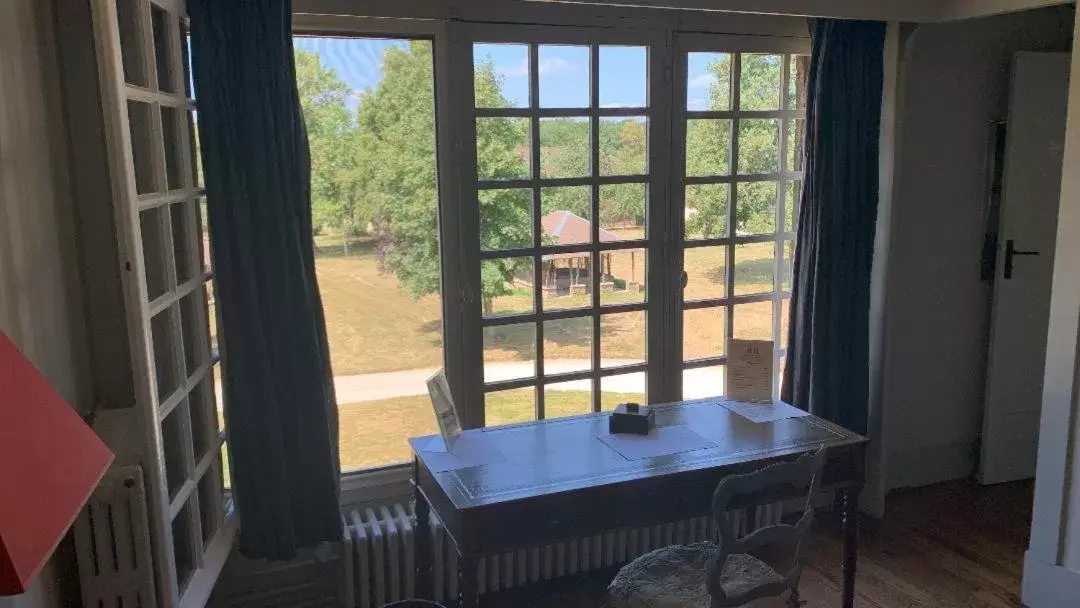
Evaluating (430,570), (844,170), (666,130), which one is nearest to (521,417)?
(430,570)

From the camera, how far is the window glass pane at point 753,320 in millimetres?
3510

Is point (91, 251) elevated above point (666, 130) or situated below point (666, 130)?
below

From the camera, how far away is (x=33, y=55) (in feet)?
5.50

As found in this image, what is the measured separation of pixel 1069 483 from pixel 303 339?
2.60 m

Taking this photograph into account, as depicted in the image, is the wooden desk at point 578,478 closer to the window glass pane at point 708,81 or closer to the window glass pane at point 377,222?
the window glass pane at point 377,222

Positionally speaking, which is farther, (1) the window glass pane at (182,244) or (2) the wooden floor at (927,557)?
(2) the wooden floor at (927,557)

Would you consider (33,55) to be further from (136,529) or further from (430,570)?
(430,570)

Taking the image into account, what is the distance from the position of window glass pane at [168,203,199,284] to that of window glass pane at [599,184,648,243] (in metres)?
1.51

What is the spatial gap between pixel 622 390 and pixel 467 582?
1.34m

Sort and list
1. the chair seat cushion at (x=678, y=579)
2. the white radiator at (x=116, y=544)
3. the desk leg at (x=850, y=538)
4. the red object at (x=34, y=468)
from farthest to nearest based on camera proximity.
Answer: the desk leg at (x=850, y=538) < the chair seat cushion at (x=678, y=579) < the white radiator at (x=116, y=544) < the red object at (x=34, y=468)

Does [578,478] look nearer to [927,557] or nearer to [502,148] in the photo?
[502,148]

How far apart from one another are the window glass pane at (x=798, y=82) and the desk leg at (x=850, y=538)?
165 centimetres

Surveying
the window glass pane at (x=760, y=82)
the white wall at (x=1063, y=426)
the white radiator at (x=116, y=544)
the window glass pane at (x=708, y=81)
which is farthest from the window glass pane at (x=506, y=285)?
the white wall at (x=1063, y=426)

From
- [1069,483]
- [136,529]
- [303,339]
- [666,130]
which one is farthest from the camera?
[666,130]
